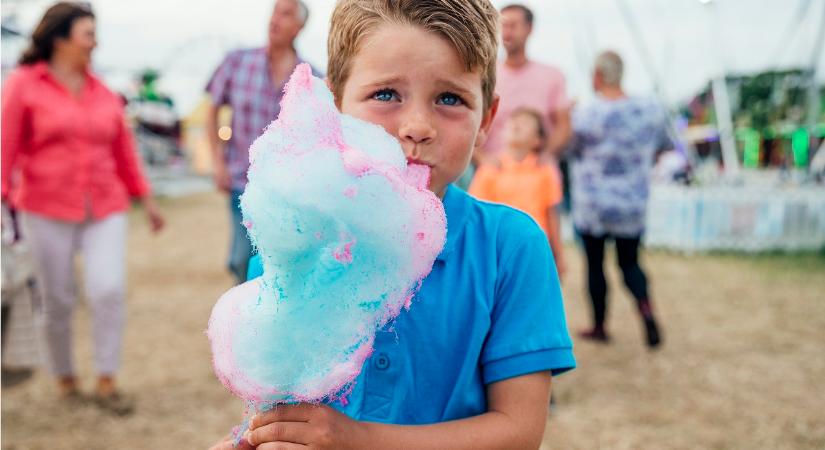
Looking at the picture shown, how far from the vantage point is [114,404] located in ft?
11.5

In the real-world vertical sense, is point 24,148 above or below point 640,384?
above

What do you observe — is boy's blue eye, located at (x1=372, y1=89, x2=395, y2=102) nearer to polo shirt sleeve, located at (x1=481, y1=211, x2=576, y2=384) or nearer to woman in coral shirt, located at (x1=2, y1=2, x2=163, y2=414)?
polo shirt sleeve, located at (x1=481, y1=211, x2=576, y2=384)

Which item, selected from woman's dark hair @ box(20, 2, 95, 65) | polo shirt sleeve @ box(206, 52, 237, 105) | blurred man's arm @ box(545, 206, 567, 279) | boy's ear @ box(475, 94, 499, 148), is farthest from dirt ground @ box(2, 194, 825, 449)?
boy's ear @ box(475, 94, 499, 148)

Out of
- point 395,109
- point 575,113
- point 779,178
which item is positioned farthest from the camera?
point 779,178

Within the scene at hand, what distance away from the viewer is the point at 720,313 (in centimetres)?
563

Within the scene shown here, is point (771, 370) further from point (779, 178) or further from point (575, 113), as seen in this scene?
point (779, 178)

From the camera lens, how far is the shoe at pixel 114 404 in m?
3.47

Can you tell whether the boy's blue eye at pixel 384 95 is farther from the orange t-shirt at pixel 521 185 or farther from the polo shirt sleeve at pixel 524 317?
the orange t-shirt at pixel 521 185

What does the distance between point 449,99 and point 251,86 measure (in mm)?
2931

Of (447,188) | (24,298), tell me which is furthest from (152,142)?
(447,188)

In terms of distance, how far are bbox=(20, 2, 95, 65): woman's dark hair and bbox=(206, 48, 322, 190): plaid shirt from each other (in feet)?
2.52

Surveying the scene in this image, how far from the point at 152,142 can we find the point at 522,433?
60.7ft

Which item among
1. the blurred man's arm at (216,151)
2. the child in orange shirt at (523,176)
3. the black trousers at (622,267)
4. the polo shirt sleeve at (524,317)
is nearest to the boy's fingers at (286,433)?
the polo shirt sleeve at (524,317)

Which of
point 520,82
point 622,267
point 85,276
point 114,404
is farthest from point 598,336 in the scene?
point 85,276
